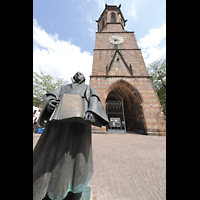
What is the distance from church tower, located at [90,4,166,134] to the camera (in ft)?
26.4

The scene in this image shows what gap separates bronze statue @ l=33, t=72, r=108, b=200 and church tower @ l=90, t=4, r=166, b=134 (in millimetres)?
6592

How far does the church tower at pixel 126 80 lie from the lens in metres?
8.05

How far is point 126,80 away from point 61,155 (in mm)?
9284

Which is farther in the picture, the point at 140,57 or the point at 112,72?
the point at 140,57

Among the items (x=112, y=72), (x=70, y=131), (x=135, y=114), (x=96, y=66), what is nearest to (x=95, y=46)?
(x=96, y=66)

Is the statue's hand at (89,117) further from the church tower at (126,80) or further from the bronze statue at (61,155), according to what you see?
the church tower at (126,80)

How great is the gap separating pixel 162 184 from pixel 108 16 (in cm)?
2522

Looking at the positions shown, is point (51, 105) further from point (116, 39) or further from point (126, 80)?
point (116, 39)

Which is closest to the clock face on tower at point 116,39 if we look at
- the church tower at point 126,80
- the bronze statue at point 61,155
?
the church tower at point 126,80

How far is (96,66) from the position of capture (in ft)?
32.3

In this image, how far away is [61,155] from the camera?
106 cm

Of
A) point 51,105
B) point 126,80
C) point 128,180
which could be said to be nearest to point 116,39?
point 126,80
